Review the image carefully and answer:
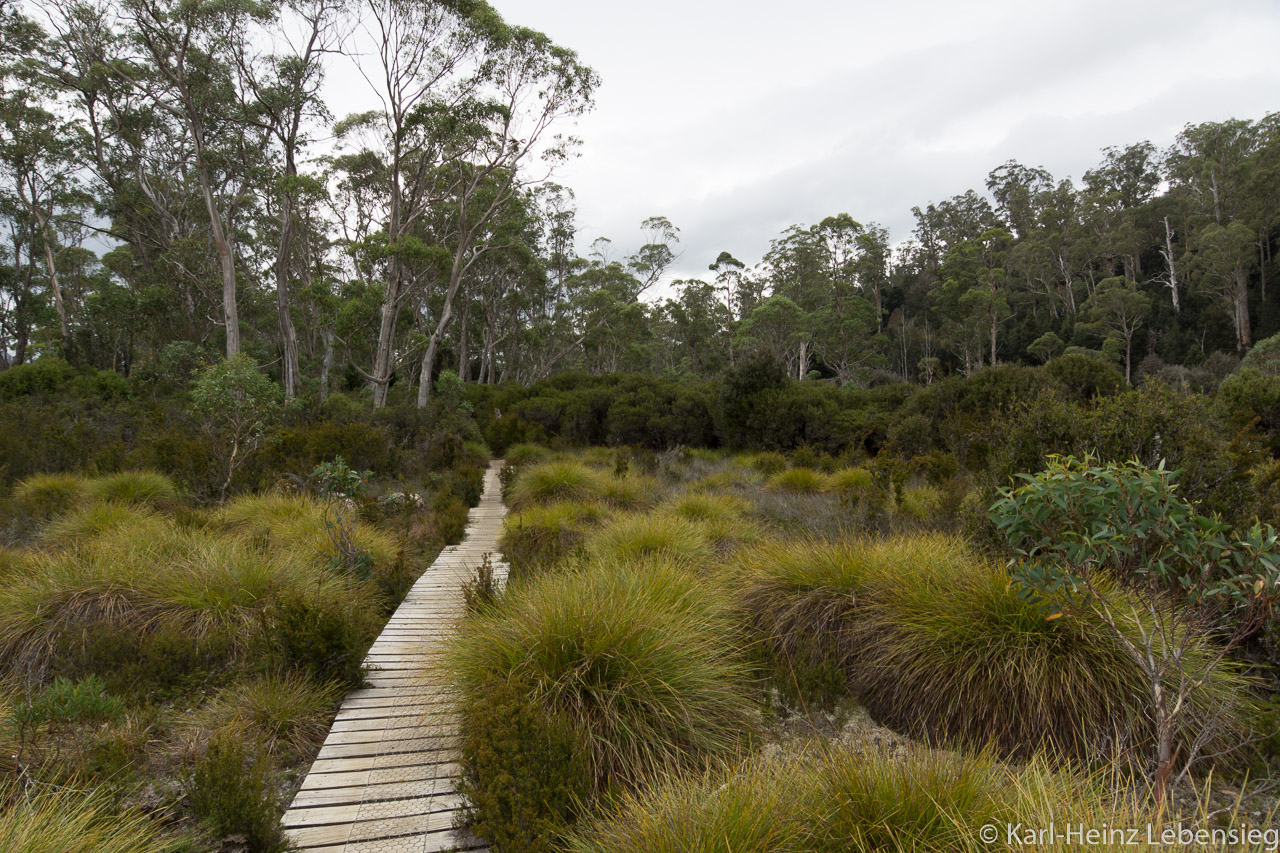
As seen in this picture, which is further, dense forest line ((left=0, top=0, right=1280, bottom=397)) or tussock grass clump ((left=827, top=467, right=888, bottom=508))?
dense forest line ((left=0, top=0, right=1280, bottom=397))

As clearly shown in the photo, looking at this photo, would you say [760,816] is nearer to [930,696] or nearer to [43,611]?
[930,696]

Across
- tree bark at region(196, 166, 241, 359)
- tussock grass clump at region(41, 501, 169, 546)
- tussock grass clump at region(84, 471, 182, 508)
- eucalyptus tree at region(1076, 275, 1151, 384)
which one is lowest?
tussock grass clump at region(41, 501, 169, 546)

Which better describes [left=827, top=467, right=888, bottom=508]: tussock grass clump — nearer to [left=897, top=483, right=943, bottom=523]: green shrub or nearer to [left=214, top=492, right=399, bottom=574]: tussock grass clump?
[left=897, top=483, right=943, bottom=523]: green shrub

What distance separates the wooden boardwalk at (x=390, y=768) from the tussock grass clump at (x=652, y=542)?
5.06ft

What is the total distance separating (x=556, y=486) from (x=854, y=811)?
7.45m

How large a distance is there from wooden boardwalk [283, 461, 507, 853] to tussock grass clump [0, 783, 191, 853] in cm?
50

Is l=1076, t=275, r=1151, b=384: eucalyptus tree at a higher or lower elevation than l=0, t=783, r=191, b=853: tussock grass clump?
higher

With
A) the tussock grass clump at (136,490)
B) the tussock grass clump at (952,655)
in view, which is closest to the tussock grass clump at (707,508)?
the tussock grass clump at (952,655)

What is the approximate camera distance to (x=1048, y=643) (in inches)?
125

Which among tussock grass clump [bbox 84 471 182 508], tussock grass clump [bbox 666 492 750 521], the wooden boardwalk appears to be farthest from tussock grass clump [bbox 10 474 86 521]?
tussock grass clump [bbox 666 492 750 521]

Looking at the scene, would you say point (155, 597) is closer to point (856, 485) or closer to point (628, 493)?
point (628, 493)

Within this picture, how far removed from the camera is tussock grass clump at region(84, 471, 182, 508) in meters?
7.50

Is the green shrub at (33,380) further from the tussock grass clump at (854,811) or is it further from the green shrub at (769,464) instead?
the tussock grass clump at (854,811)

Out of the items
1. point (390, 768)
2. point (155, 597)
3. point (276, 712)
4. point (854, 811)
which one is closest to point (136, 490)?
point (155, 597)
